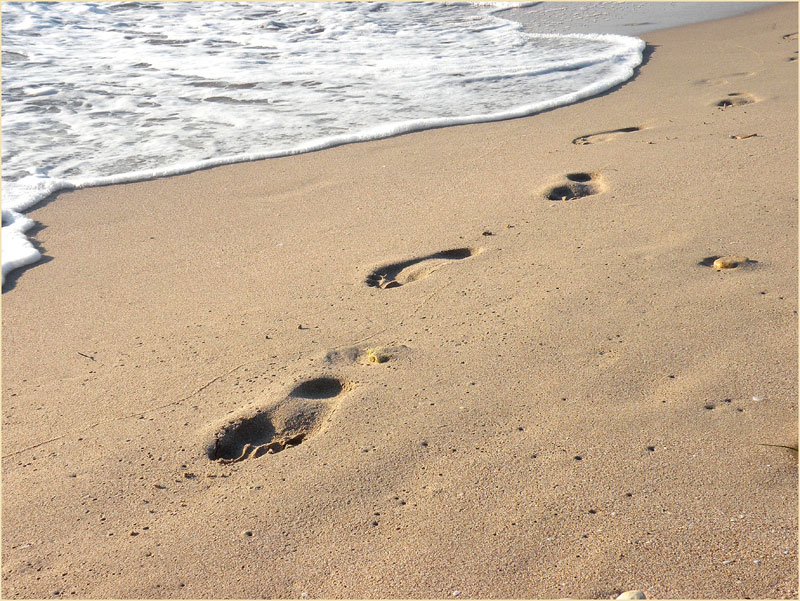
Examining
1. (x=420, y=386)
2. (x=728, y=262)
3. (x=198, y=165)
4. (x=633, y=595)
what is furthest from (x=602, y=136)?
(x=633, y=595)

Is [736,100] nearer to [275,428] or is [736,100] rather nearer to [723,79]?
[723,79]

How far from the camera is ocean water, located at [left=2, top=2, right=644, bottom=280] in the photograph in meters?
4.81

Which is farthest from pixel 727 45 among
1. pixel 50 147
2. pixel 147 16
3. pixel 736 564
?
pixel 147 16

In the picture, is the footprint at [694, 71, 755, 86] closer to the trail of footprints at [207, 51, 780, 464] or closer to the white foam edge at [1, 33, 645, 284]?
the white foam edge at [1, 33, 645, 284]

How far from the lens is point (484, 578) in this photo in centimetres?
160

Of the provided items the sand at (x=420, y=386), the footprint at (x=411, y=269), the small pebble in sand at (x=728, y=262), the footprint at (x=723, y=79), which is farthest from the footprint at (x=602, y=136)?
the small pebble in sand at (x=728, y=262)

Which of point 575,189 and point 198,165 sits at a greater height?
point 198,165

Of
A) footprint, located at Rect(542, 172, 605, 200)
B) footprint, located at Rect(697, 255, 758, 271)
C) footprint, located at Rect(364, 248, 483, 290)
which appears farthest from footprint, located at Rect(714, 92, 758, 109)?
footprint, located at Rect(364, 248, 483, 290)

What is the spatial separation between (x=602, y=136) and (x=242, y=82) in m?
3.50

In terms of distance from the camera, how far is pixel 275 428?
2162 mm

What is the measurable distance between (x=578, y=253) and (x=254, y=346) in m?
1.37

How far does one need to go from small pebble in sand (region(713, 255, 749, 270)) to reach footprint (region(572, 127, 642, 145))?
175cm

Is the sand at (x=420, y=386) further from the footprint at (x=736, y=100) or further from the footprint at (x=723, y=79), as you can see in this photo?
the footprint at (x=723, y=79)

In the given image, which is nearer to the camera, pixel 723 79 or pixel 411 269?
pixel 411 269
